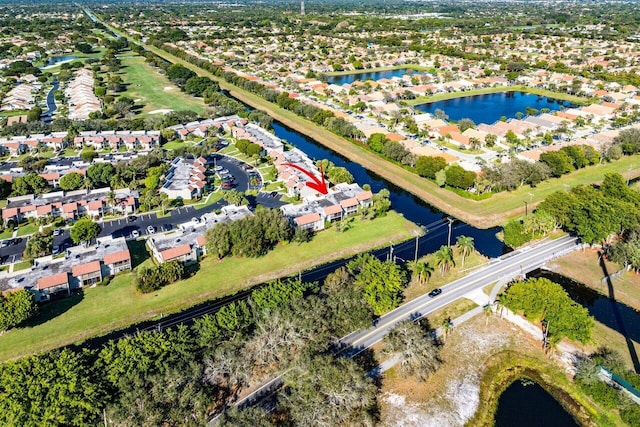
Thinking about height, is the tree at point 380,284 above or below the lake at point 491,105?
below

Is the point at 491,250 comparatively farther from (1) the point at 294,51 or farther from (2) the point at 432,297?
(1) the point at 294,51

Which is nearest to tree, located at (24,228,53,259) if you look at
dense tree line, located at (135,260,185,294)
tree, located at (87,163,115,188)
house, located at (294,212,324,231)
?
dense tree line, located at (135,260,185,294)

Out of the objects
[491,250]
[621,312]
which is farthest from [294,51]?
[621,312]

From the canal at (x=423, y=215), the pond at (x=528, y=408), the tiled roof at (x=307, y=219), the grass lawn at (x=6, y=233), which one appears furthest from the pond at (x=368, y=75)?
the pond at (x=528, y=408)

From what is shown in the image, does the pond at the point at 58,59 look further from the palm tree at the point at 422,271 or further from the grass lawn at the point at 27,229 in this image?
the palm tree at the point at 422,271

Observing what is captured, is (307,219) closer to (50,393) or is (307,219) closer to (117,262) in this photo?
(117,262)
